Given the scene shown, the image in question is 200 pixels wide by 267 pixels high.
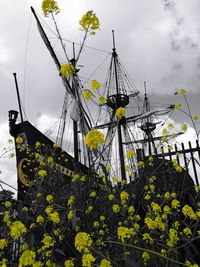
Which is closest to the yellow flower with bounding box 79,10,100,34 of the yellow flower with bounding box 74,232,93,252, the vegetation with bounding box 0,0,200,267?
the vegetation with bounding box 0,0,200,267

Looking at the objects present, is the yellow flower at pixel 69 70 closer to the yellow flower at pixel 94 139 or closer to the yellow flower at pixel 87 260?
the yellow flower at pixel 94 139

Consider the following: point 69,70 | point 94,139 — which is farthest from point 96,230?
point 69,70

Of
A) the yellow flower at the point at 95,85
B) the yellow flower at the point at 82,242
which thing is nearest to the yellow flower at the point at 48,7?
the yellow flower at the point at 95,85

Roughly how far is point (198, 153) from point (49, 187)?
2.36 metres

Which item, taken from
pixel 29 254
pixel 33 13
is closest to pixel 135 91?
pixel 33 13

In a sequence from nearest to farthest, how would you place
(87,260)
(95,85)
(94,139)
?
1. (87,260)
2. (94,139)
3. (95,85)

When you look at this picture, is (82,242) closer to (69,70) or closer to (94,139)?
(94,139)

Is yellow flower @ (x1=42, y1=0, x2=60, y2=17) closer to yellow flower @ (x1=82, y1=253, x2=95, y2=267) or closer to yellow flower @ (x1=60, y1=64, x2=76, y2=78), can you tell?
yellow flower @ (x1=60, y1=64, x2=76, y2=78)

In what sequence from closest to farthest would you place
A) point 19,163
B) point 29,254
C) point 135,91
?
point 29,254 → point 19,163 → point 135,91

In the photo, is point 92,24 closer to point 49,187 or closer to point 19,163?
point 49,187

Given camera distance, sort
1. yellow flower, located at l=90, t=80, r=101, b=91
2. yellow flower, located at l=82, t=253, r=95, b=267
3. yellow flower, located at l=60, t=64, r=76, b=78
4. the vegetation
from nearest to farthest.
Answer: yellow flower, located at l=82, t=253, r=95, b=267, the vegetation, yellow flower, located at l=60, t=64, r=76, b=78, yellow flower, located at l=90, t=80, r=101, b=91

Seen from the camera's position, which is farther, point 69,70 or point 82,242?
point 69,70

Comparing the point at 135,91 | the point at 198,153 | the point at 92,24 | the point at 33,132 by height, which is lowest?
the point at 198,153

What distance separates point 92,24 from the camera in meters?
2.37
